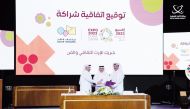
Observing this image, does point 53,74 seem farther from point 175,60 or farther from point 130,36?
point 175,60

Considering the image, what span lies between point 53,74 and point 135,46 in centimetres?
209

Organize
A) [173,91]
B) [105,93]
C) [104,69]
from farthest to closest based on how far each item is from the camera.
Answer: [173,91]
[104,69]
[105,93]

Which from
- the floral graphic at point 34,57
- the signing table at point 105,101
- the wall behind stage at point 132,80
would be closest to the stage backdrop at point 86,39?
the floral graphic at point 34,57

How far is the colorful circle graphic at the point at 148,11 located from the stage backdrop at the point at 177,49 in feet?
1.52

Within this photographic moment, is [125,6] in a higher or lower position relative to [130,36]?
higher

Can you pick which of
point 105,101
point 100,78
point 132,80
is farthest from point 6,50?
point 105,101

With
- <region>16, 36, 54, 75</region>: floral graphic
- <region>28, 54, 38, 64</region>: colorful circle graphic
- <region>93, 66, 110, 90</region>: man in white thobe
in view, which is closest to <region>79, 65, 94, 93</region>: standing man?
<region>93, 66, 110, 90</region>: man in white thobe

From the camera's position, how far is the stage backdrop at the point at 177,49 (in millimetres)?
9531

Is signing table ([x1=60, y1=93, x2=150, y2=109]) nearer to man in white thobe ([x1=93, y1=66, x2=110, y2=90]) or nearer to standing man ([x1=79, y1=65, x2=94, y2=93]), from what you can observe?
man in white thobe ([x1=93, y1=66, x2=110, y2=90])

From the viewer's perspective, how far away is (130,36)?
9.41 meters

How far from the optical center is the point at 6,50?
8930 millimetres

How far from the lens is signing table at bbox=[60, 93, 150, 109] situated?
6.29 metres

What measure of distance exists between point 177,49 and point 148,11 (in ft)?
3.86

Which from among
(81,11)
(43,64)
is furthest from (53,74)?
(81,11)
